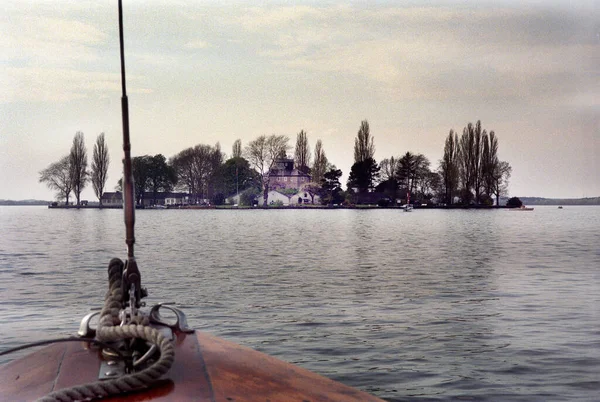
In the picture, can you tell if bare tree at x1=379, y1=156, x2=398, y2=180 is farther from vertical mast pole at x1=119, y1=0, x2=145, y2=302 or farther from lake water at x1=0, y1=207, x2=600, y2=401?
vertical mast pole at x1=119, y1=0, x2=145, y2=302

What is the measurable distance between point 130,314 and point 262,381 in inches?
27.5

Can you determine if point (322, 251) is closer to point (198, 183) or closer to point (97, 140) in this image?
point (97, 140)

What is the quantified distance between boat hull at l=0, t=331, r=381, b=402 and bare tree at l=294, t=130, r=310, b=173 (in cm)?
11419

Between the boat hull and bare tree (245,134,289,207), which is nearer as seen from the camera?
the boat hull

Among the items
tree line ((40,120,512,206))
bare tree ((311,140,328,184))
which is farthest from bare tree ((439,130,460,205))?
bare tree ((311,140,328,184))

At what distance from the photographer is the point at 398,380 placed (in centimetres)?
766

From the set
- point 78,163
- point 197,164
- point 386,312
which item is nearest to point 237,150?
point 197,164

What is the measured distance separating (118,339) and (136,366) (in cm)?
27

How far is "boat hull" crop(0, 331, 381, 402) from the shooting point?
8.75 feet

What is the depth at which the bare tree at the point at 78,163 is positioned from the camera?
101 metres

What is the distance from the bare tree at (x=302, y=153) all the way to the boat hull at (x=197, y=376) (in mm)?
114192

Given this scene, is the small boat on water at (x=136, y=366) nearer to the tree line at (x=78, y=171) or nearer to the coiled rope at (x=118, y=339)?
the coiled rope at (x=118, y=339)

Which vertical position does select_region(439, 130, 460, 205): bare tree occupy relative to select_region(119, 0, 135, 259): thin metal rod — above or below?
above

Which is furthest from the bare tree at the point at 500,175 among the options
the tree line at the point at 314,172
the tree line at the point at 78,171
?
the tree line at the point at 78,171
